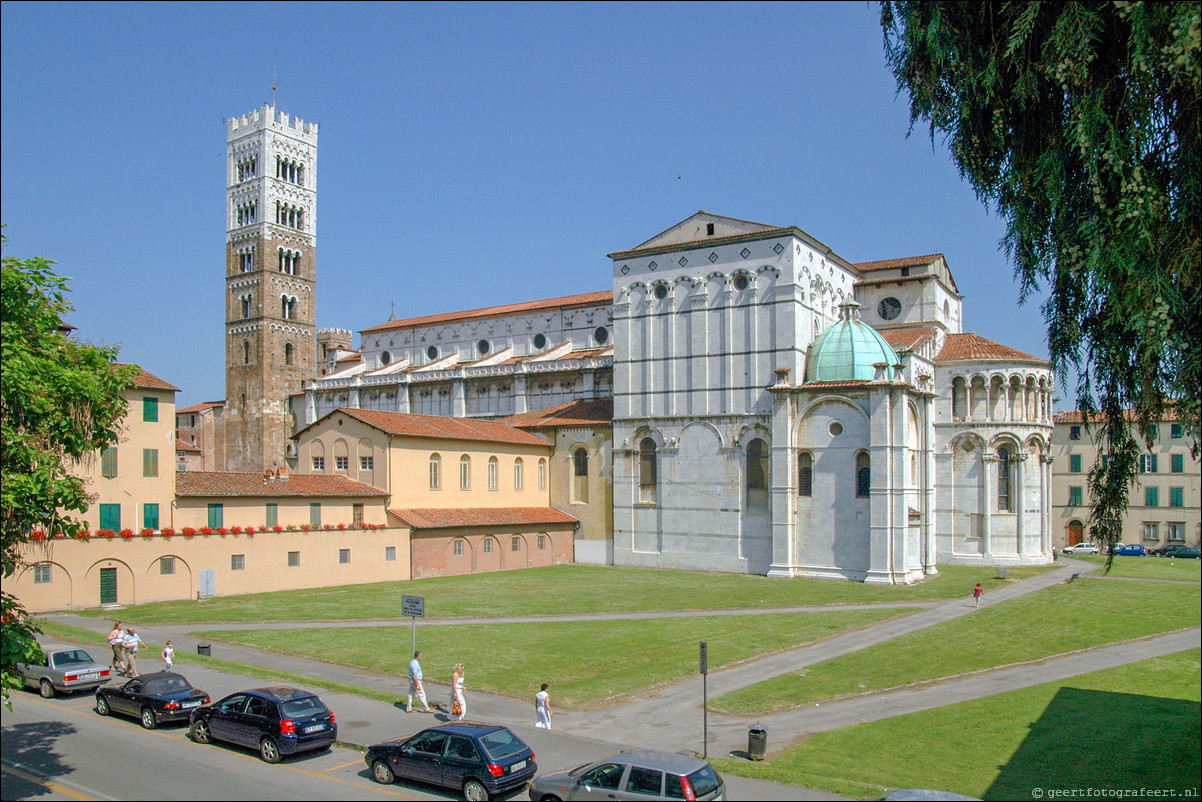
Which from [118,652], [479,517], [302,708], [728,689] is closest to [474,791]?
[302,708]

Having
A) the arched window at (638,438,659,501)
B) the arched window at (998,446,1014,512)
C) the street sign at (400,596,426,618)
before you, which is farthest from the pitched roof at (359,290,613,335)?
the street sign at (400,596,426,618)

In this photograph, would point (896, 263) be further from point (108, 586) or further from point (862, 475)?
point (108, 586)

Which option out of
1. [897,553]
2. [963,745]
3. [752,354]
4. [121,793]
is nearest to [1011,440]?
[897,553]

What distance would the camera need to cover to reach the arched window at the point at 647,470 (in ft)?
181

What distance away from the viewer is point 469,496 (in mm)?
54406

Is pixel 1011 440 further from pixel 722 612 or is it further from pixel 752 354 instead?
pixel 722 612

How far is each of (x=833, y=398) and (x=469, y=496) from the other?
2236 cm

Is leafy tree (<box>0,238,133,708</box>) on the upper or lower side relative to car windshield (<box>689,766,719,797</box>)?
upper

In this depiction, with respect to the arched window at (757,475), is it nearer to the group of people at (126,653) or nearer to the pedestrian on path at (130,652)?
the group of people at (126,653)

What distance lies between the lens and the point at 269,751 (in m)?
17.9

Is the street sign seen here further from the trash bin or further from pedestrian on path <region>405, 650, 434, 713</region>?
the trash bin

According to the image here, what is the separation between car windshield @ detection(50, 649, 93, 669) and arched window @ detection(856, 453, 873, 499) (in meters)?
36.7

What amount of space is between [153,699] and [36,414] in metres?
9.04

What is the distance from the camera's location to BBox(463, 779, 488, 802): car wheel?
15.7 meters
